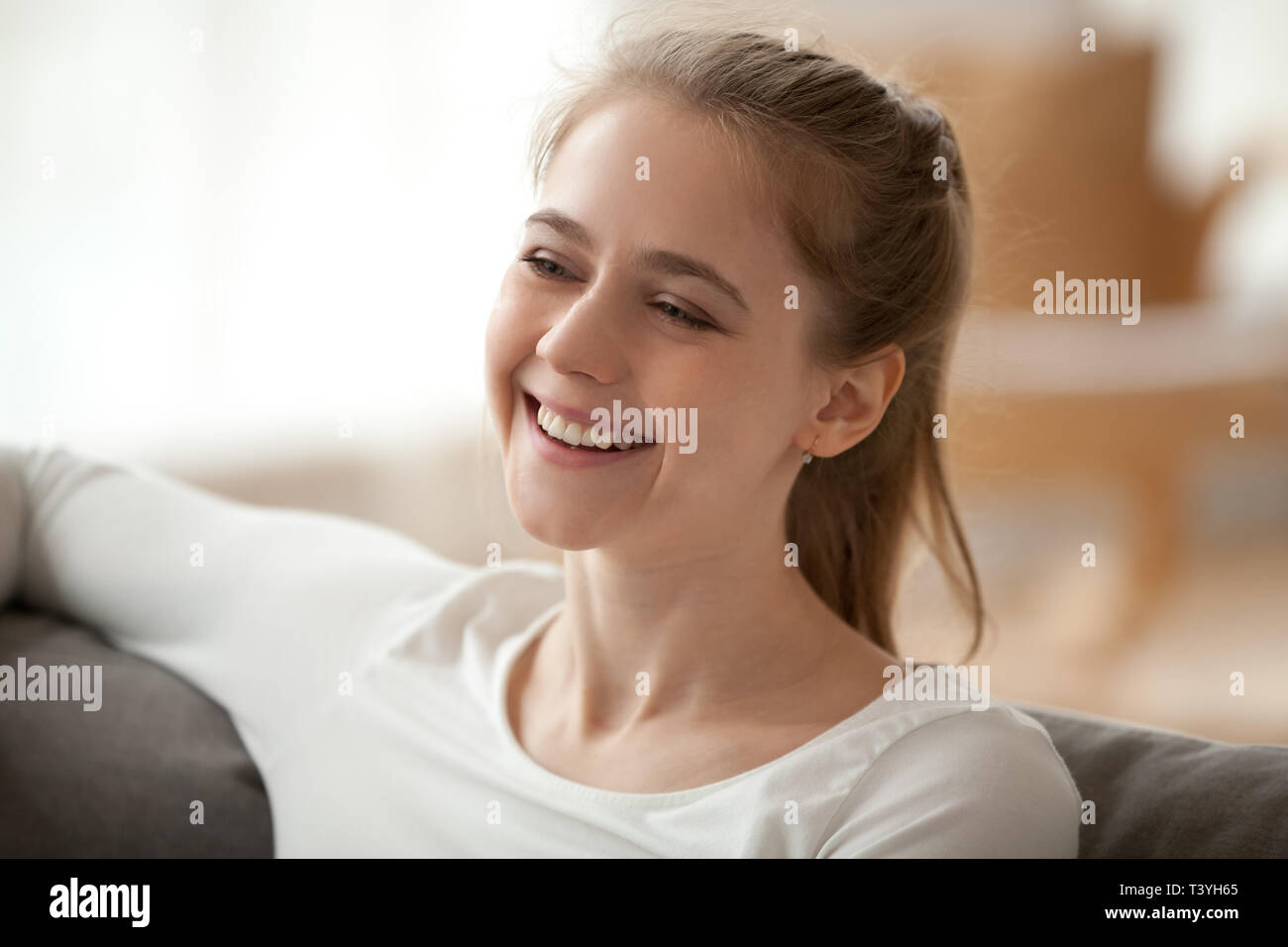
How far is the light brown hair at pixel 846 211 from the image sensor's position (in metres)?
1.08

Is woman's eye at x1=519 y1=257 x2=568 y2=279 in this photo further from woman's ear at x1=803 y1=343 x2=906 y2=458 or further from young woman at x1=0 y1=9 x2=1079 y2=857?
woman's ear at x1=803 y1=343 x2=906 y2=458

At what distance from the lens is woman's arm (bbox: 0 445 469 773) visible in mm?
1351

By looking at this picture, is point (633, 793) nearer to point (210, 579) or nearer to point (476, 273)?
point (210, 579)

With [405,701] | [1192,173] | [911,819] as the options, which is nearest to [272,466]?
[405,701]

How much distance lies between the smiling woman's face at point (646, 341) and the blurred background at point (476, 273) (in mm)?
1170

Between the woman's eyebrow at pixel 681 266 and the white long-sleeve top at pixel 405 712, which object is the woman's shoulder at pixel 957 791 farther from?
the woman's eyebrow at pixel 681 266

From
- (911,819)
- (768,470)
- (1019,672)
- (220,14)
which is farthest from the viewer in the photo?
(1019,672)

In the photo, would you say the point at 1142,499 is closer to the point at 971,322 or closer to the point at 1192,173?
the point at 1192,173

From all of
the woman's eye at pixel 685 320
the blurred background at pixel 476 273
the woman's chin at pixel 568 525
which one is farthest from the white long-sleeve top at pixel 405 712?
the blurred background at pixel 476 273

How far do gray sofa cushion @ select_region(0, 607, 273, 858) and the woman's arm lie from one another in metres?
0.06

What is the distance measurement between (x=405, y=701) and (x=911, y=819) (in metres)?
0.55

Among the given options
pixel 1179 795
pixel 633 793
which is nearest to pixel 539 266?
pixel 633 793

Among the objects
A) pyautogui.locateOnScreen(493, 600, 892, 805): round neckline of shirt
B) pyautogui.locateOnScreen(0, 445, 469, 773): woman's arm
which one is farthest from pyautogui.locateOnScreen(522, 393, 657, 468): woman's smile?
pyautogui.locateOnScreen(0, 445, 469, 773): woman's arm
